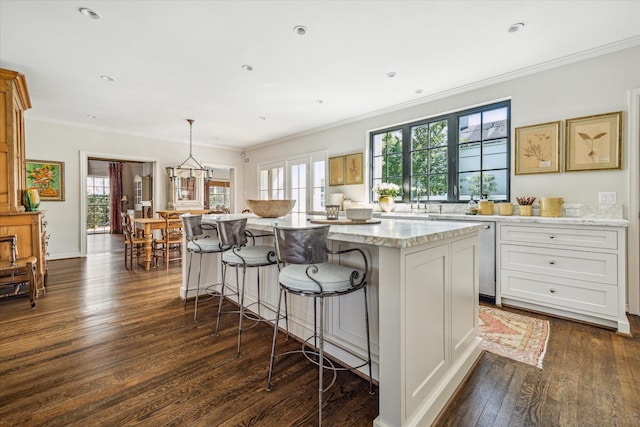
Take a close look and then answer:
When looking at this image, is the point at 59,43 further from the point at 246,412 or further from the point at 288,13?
the point at 246,412

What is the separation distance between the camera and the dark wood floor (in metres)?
1.45

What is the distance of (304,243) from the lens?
4.76 ft

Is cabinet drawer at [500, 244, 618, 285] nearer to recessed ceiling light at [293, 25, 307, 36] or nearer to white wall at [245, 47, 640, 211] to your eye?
white wall at [245, 47, 640, 211]

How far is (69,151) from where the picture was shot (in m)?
5.56

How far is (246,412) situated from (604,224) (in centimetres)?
305

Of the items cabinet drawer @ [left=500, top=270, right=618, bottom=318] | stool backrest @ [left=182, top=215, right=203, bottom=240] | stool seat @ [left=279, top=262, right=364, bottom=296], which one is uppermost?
stool backrest @ [left=182, top=215, right=203, bottom=240]

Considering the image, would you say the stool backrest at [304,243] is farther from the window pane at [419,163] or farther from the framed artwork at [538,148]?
the window pane at [419,163]

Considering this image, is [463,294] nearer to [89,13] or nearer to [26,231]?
[89,13]

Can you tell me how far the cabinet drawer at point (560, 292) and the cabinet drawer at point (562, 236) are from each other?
33 cm

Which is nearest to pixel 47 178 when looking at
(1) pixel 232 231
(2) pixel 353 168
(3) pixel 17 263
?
(3) pixel 17 263

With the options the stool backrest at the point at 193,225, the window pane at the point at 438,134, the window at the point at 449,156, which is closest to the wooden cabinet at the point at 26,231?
the stool backrest at the point at 193,225

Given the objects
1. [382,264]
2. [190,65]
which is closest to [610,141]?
[382,264]

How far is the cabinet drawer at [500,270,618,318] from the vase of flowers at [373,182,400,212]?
171cm

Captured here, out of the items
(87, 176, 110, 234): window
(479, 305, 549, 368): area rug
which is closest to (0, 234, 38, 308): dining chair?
(479, 305, 549, 368): area rug
